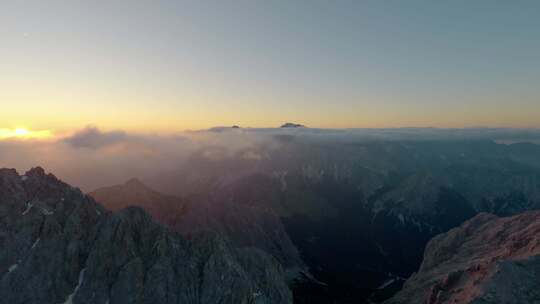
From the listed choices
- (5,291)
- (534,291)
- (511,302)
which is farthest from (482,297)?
(5,291)

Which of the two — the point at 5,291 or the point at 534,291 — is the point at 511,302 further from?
the point at 5,291

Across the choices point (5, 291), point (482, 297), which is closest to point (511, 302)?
point (482, 297)

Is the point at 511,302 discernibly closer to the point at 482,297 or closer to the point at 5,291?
the point at 482,297

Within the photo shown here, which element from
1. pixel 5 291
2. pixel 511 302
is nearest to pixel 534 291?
pixel 511 302

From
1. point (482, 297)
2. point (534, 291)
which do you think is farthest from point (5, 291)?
point (534, 291)

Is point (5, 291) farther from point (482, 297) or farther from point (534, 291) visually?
point (534, 291)
